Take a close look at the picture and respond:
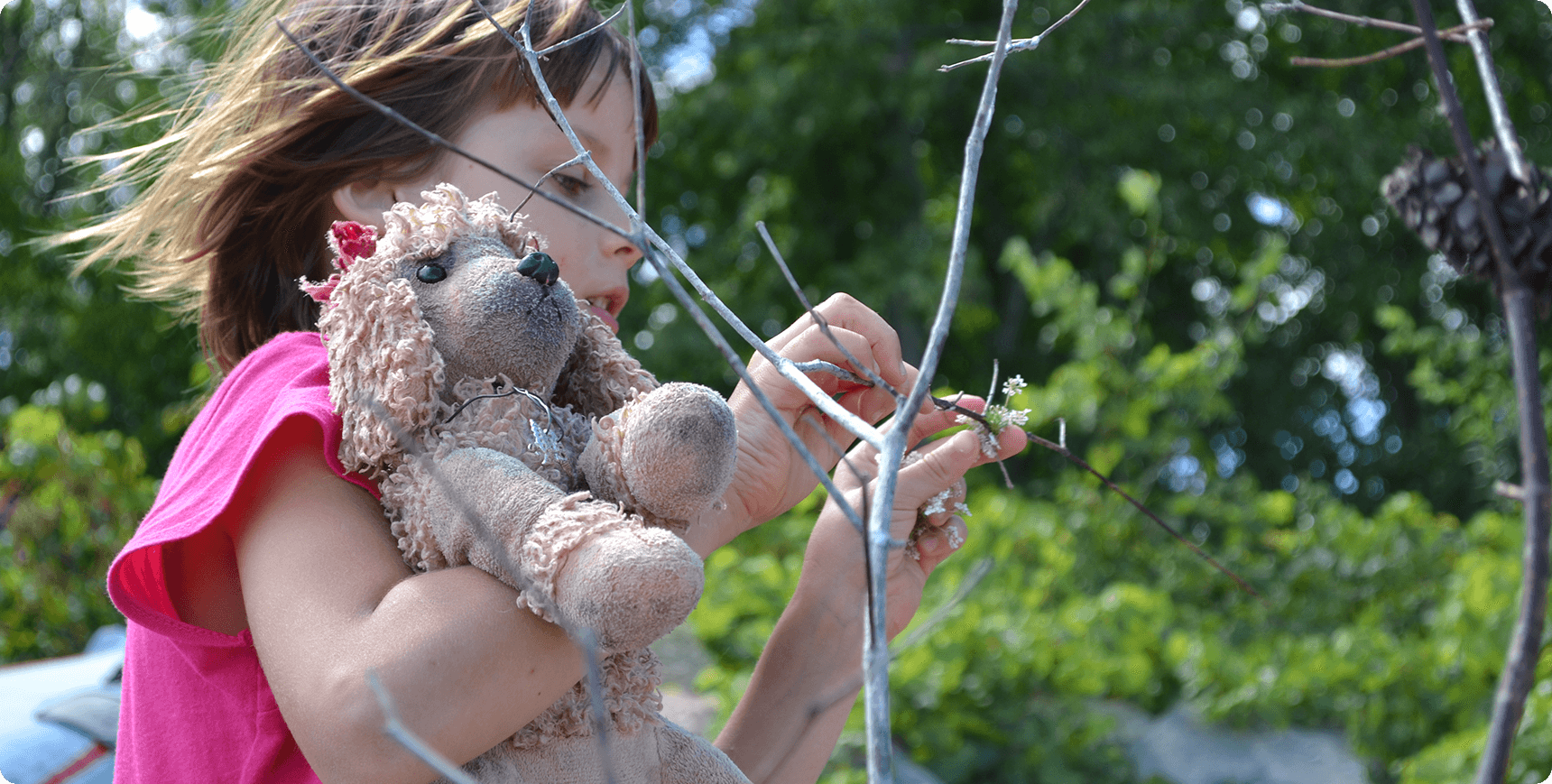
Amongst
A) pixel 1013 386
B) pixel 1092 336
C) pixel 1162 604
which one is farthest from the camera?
pixel 1092 336

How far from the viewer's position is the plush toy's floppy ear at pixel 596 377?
0.90 m

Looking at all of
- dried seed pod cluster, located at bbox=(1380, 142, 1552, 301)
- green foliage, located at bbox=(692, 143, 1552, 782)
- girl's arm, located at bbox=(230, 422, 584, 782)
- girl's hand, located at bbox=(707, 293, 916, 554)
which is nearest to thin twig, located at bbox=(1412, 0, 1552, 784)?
dried seed pod cluster, located at bbox=(1380, 142, 1552, 301)

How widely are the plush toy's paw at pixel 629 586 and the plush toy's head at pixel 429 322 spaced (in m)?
0.20

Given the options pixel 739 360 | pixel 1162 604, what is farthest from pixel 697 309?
pixel 1162 604

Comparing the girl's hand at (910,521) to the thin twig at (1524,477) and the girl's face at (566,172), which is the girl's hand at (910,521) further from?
the thin twig at (1524,477)

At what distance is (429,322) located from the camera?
799 millimetres

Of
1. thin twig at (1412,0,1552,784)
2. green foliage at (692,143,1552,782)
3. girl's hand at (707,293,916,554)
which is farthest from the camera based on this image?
green foliage at (692,143,1552,782)

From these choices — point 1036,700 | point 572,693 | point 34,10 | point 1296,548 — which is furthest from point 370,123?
point 34,10

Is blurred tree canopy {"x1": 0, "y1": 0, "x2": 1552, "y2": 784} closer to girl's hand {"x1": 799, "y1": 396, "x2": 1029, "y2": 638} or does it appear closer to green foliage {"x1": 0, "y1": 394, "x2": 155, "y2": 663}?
green foliage {"x1": 0, "y1": 394, "x2": 155, "y2": 663}

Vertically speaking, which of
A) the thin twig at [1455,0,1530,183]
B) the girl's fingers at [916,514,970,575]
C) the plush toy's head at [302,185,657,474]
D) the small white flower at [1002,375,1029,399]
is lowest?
the girl's fingers at [916,514,970,575]

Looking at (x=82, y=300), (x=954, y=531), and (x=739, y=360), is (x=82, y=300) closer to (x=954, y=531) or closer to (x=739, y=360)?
(x=954, y=531)

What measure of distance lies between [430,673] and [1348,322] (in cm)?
980

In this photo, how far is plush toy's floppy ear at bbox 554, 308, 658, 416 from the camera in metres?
0.90

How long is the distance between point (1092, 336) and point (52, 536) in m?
3.69
